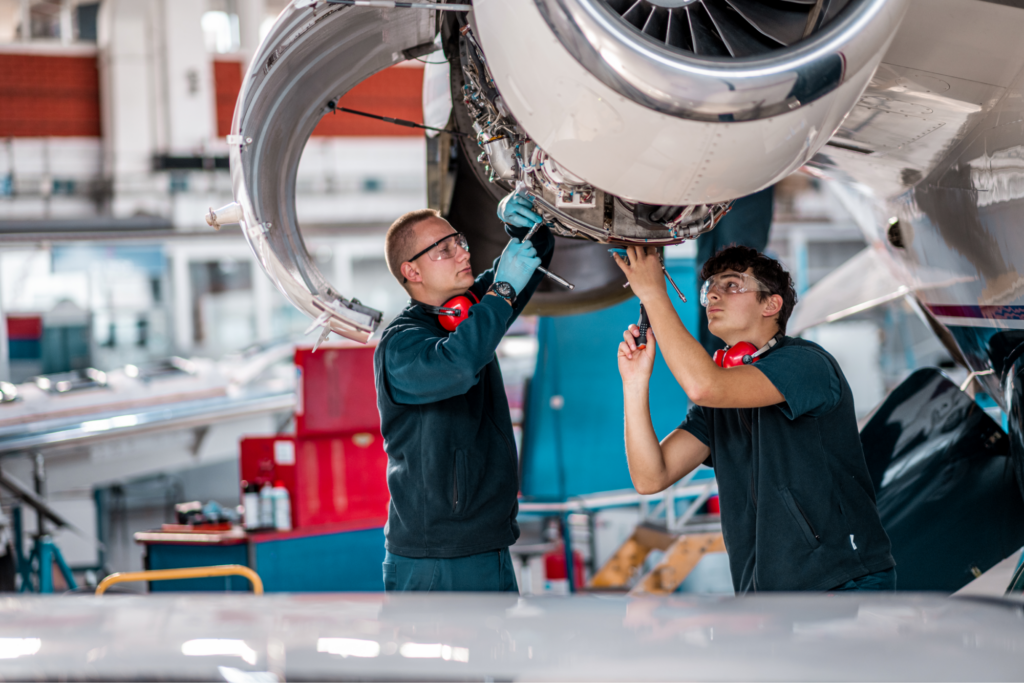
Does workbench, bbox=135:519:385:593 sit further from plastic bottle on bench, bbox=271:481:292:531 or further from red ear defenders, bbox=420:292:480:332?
red ear defenders, bbox=420:292:480:332

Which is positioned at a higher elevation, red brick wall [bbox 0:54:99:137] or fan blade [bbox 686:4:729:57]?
red brick wall [bbox 0:54:99:137]

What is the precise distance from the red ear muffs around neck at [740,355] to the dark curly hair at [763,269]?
123mm

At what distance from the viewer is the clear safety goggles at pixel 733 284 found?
7.40 feet

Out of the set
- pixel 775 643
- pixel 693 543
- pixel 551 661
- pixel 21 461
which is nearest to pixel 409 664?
pixel 551 661

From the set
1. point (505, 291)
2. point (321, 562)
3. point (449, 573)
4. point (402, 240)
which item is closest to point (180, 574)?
point (321, 562)

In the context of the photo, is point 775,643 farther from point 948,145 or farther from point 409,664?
point 948,145

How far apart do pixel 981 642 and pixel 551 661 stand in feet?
1.66

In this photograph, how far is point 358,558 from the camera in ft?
16.6

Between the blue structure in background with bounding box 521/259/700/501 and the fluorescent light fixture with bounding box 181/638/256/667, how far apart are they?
5.49 metres

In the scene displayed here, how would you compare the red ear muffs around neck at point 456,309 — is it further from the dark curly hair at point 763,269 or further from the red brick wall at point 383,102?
the red brick wall at point 383,102

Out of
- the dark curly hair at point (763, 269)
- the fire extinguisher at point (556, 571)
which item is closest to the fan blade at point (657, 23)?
the dark curly hair at point (763, 269)

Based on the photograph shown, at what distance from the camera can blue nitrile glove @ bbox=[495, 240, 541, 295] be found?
2.31 m

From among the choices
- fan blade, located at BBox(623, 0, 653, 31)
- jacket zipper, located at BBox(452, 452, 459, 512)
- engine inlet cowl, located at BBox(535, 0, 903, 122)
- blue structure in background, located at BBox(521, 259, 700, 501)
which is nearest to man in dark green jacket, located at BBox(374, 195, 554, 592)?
jacket zipper, located at BBox(452, 452, 459, 512)

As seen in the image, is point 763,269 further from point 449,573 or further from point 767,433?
point 449,573
